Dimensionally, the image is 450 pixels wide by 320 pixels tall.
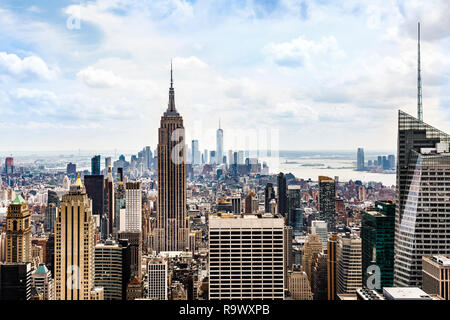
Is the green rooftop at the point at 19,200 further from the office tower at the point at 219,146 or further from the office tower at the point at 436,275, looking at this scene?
the office tower at the point at 436,275

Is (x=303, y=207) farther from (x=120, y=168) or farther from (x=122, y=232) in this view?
(x=122, y=232)

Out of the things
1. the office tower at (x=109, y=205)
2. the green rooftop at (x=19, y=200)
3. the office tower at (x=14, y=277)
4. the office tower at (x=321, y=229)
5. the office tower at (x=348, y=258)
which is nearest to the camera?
the office tower at (x=14, y=277)

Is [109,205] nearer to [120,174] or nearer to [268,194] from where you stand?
[120,174]

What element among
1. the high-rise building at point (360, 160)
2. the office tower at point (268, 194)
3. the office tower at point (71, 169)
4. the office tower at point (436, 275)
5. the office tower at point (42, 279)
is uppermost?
the high-rise building at point (360, 160)

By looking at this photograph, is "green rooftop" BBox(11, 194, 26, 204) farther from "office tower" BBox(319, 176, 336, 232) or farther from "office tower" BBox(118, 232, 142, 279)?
"office tower" BBox(319, 176, 336, 232)

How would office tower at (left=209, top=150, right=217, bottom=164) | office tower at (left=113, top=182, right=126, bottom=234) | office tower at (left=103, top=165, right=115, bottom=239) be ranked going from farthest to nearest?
office tower at (left=113, top=182, right=126, bottom=234) < office tower at (left=103, top=165, right=115, bottom=239) < office tower at (left=209, top=150, right=217, bottom=164)

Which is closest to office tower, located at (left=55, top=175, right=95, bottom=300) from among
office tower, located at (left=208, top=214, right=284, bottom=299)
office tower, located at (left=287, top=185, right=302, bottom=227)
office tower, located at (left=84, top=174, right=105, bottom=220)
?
office tower, located at (left=84, top=174, right=105, bottom=220)

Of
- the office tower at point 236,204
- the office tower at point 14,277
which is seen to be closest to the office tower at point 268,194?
the office tower at point 236,204
